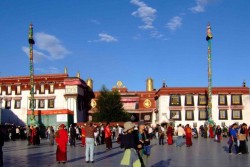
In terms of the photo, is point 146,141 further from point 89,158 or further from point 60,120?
point 60,120

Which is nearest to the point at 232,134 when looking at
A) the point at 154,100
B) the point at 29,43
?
the point at 29,43

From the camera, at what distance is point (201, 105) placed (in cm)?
6203

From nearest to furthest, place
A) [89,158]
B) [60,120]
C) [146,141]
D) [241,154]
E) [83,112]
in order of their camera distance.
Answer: [146,141], [89,158], [241,154], [60,120], [83,112]

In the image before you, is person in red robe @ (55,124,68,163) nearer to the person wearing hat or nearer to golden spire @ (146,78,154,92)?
the person wearing hat

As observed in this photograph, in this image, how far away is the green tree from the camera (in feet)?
206

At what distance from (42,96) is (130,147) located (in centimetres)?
5391

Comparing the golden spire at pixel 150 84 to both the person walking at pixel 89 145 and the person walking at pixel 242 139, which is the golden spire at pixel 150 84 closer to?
the person walking at pixel 242 139

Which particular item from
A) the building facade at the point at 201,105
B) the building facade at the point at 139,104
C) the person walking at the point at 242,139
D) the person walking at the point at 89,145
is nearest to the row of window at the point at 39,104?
the building facade at the point at 139,104

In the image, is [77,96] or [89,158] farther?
[77,96]

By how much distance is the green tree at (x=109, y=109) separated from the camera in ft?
206

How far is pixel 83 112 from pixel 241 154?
49.4 meters

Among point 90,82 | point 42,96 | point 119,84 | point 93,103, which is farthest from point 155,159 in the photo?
point 90,82

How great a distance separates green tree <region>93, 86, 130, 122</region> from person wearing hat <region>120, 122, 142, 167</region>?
52.5 m

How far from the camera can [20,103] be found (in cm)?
6325
